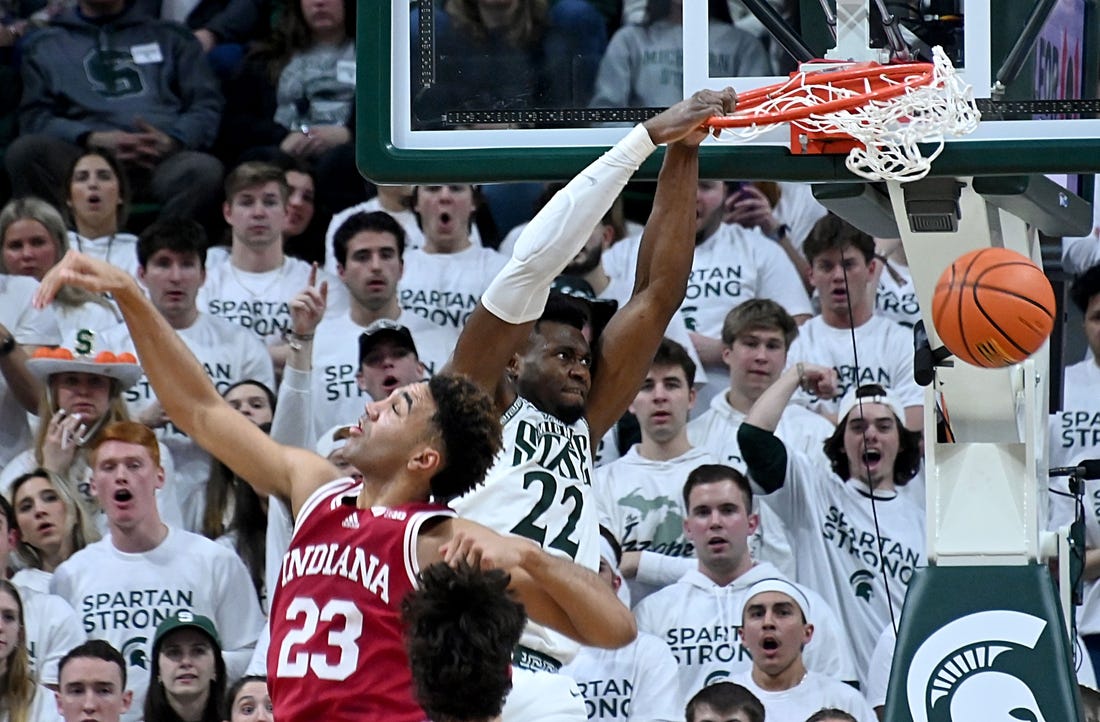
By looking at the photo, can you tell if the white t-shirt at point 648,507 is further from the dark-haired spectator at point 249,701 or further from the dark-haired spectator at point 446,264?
the dark-haired spectator at point 249,701

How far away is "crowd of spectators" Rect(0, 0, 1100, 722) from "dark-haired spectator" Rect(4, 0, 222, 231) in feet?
0.05

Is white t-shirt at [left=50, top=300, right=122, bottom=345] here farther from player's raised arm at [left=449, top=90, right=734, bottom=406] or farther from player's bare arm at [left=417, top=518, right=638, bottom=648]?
player's bare arm at [left=417, top=518, right=638, bottom=648]

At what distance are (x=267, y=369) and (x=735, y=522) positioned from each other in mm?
2113

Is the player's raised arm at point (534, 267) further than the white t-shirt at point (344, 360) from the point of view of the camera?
No

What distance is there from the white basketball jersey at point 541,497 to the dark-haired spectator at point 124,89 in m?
4.18

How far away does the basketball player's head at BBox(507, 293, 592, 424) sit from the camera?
4.69 m

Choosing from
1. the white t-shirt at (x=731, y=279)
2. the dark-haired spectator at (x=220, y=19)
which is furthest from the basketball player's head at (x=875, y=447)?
the dark-haired spectator at (x=220, y=19)

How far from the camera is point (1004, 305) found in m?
4.21

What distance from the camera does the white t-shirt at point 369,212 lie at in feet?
26.1

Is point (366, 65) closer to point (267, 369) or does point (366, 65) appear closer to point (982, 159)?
point (982, 159)

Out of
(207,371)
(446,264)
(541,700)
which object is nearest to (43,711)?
(207,371)

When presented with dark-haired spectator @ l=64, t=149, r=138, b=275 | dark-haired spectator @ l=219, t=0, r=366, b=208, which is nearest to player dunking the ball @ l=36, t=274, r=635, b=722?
dark-haired spectator @ l=64, t=149, r=138, b=275

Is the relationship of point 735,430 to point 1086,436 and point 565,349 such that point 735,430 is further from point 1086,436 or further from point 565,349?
point 565,349

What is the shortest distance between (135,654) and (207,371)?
124cm
